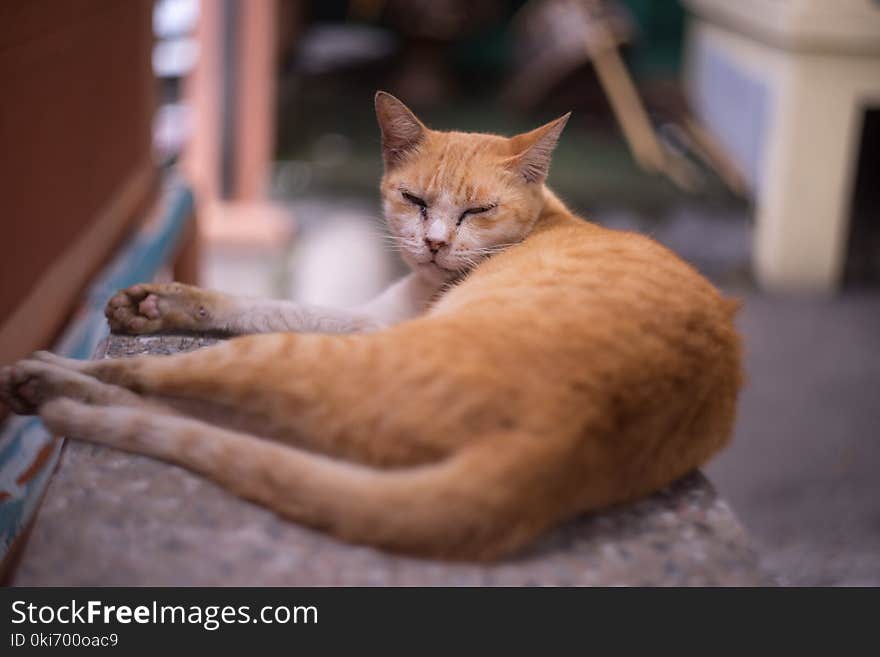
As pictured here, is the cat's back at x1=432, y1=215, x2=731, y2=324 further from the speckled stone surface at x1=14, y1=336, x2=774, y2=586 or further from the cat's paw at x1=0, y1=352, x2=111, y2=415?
the cat's paw at x1=0, y1=352, x2=111, y2=415

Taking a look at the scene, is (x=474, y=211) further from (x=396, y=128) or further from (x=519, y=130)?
(x=519, y=130)

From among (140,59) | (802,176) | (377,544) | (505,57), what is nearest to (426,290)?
(377,544)

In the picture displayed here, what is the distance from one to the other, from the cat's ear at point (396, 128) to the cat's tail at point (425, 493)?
0.58 m

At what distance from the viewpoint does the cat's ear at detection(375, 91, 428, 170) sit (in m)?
1.39

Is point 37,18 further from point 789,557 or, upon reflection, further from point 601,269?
point 789,557

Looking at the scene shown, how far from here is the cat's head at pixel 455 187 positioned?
4.51 feet

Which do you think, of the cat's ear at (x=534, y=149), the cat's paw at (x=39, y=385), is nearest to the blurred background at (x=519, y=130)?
the cat's paw at (x=39, y=385)

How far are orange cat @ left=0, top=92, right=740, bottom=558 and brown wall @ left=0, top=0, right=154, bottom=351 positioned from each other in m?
0.55

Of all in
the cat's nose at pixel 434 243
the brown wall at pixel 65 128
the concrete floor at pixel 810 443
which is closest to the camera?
the cat's nose at pixel 434 243

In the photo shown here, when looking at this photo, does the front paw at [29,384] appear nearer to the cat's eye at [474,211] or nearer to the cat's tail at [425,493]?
the cat's tail at [425,493]

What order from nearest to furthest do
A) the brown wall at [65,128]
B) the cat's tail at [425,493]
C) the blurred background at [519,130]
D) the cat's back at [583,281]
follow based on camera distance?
the cat's tail at [425,493] < the cat's back at [583,281] < the brown wall at [65,128] < the blurred background at [519,130]

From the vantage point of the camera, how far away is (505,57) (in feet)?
21.3

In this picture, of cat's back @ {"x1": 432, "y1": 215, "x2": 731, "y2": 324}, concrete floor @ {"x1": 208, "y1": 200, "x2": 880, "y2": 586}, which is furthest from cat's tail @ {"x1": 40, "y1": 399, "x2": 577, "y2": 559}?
concrete floor @ {"x1": 208, "y1": 200, "x2": 880, "y2": 586}
